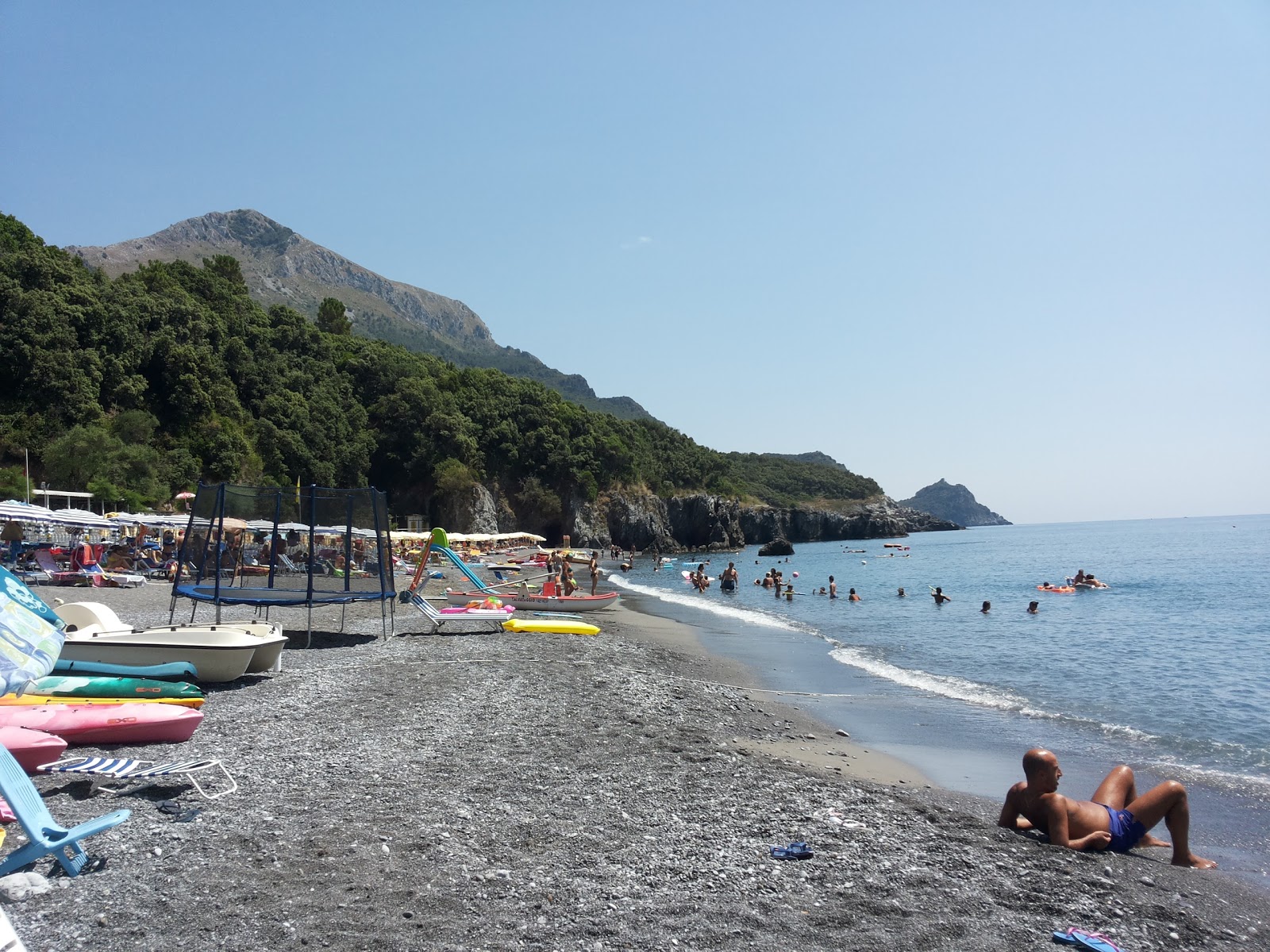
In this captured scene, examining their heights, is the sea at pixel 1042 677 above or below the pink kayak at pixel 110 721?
below

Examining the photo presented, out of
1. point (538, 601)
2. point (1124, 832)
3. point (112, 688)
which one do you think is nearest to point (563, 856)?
point (1124, 832)

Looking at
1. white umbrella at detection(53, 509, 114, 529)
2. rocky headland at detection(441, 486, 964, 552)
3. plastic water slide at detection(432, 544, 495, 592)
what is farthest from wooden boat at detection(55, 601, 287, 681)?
rocky headland at detection(441, 486, 964, 552)

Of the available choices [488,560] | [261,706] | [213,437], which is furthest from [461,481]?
[261,706]

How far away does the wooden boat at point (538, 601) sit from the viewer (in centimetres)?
2091

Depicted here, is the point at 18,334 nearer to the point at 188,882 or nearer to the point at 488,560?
the point at 488,560

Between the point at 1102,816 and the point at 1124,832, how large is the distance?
7.6 inches

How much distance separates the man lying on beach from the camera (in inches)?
248

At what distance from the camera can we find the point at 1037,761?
256 inches

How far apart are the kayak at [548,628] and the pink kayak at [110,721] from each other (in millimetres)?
10796

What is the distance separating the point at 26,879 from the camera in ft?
14.4

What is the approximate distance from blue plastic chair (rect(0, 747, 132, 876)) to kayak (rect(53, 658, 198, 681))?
4.82 metres

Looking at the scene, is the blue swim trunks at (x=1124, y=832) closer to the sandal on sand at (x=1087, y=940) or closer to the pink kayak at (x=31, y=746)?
the sandal on sand at (x=1087, y=940)

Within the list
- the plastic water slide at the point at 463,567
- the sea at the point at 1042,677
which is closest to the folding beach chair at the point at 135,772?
the sea at the point at 1042,677

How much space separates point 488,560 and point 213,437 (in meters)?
23.8
